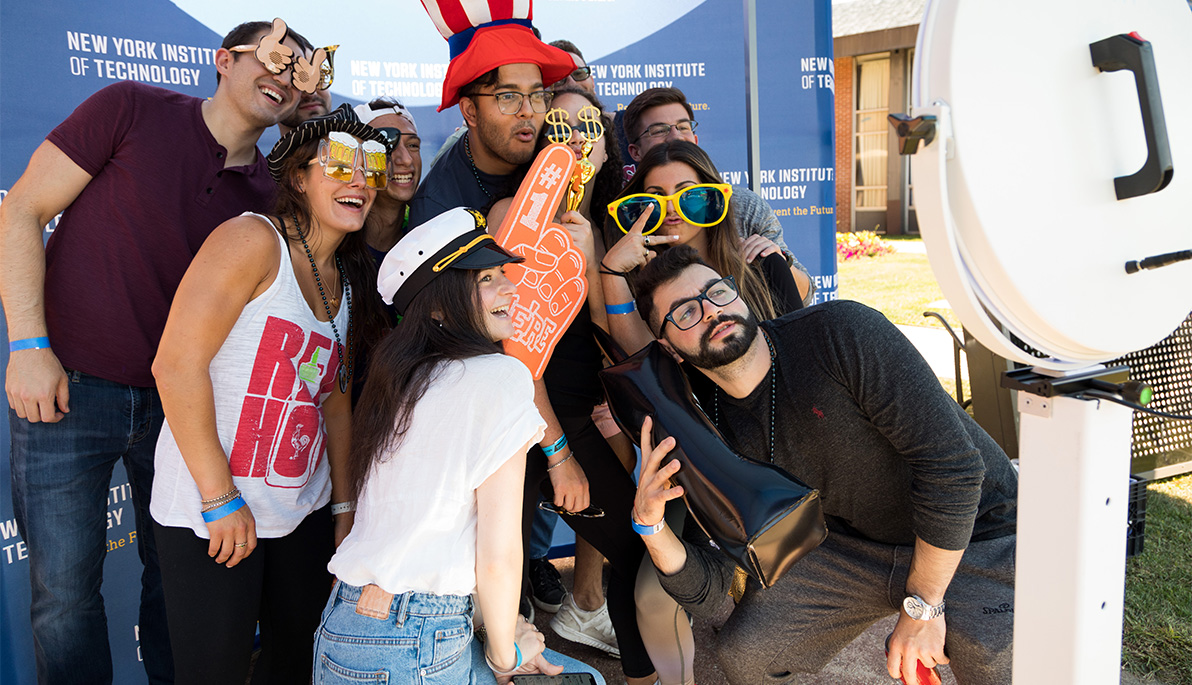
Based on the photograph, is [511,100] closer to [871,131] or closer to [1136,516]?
[1136,516]

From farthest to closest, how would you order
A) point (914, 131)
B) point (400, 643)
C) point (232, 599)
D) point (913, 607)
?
point (913, 607) → point (232, 599) → point (400, 643) → point (914, 131)

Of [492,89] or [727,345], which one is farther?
[492,89]

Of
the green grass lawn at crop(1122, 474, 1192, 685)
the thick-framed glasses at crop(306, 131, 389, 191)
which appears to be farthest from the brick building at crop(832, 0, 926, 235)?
the thick-framed glasses at crop(306, 131, 389, 191)

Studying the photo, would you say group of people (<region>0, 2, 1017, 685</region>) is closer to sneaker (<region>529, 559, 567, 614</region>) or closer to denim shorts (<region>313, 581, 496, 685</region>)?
denim shorts (<region>313, 581, 496, 685</region>)

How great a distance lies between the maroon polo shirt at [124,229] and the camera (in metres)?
2.10

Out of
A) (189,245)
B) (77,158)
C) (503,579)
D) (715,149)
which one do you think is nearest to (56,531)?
(189,245)

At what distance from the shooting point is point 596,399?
7.85ft

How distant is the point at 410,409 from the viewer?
1622 millimetres

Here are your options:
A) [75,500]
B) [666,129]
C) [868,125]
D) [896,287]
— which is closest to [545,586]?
[75,500]

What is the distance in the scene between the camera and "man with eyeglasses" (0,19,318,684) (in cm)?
205

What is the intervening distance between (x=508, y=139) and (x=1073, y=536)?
189 cm

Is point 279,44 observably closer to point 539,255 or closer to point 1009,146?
point 539,255

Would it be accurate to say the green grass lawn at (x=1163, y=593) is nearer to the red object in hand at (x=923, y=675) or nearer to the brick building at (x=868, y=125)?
the red object in hand at (x=923, y=675)

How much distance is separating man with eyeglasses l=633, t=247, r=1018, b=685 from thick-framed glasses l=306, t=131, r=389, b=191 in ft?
2.73
